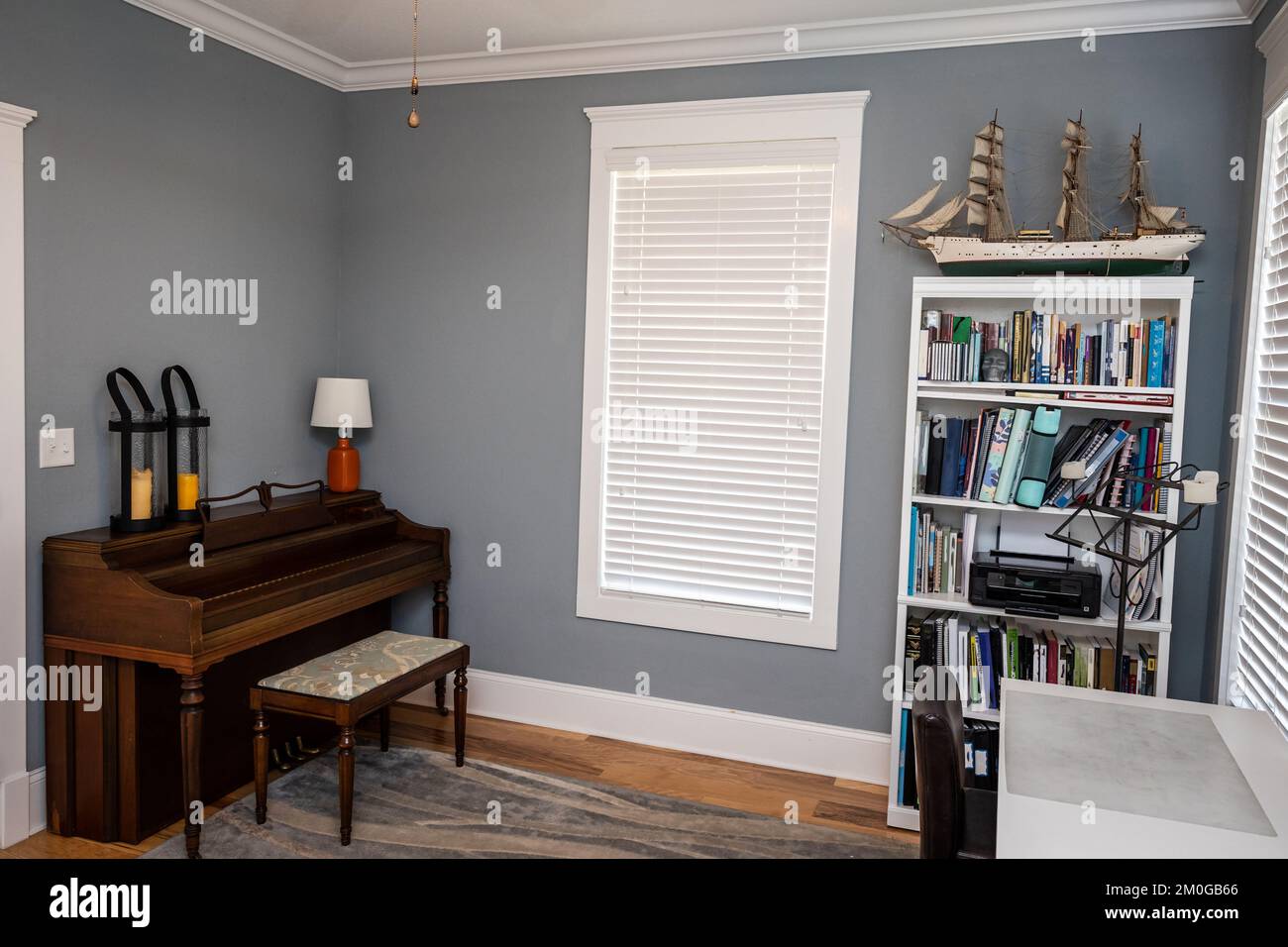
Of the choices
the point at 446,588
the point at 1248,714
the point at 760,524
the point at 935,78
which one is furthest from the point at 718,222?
the point at 1248,714

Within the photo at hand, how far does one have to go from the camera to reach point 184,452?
3.12m

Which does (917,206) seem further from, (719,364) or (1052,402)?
(719,364)

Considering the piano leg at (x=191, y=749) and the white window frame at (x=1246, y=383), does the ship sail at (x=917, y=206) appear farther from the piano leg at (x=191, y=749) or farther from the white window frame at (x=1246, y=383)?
the piano leg at (x=191, y=749)

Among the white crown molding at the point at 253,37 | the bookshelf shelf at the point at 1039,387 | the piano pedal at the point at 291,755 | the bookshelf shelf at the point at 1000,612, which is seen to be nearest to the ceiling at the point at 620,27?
the white crown molding at the point at 253,37

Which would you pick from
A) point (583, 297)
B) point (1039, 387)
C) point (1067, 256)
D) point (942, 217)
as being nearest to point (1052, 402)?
point (1039, 387)

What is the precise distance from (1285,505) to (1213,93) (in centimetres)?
143

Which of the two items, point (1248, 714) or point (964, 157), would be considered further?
point (964, 157)

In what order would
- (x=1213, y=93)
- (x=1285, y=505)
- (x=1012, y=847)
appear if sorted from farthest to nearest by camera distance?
(x=1213, y=93) → (x=1285, y=505) → (x=1012, y=847)

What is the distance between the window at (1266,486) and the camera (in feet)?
7.83

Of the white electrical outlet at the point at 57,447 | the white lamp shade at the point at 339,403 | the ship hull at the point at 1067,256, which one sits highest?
the ship hull at the point at 1067,256

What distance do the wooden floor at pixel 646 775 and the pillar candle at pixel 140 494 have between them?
36.8 inches

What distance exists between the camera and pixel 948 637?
3107 millimetres
